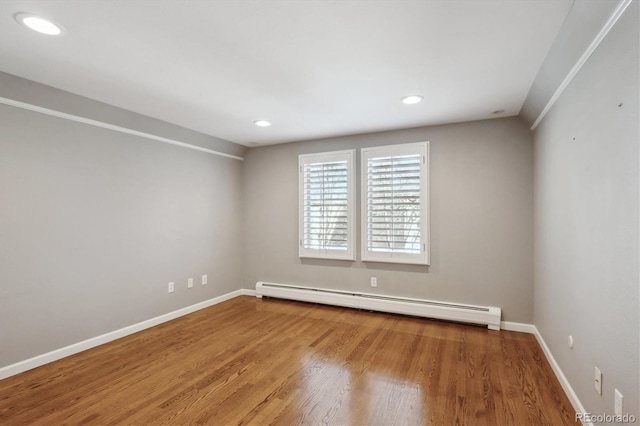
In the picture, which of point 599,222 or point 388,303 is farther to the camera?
point 388,303

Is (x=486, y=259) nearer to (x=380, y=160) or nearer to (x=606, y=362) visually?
(x=380, y=160)

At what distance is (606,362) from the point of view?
161 centimetres

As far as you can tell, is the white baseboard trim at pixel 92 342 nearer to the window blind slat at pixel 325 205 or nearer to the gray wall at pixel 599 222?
the window blind slat at pixel 325 205

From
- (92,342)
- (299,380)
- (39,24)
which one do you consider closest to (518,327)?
(299,380)

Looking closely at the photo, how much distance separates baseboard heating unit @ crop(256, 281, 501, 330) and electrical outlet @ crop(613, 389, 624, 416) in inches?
81.7

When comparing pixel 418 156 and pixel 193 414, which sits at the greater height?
pixel 418 156

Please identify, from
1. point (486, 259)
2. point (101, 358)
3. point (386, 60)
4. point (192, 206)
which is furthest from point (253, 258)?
point (386, 60)

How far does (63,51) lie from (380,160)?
3.28 m

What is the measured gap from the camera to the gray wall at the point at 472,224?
3.47 m

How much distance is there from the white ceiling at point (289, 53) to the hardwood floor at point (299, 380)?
2.41 m

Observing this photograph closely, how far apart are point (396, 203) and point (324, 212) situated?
1.06 metres

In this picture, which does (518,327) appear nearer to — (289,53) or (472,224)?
(472,224)

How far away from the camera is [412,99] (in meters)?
2.99

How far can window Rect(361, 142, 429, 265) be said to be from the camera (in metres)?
3.90
